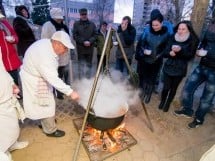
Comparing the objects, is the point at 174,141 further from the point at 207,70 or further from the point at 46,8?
the point at 46,8

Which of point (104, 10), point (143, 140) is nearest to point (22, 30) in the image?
point (143, 140)

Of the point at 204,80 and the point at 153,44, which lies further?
the point at 153,44

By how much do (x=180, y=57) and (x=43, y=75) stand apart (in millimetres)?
2452

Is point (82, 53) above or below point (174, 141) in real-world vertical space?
above

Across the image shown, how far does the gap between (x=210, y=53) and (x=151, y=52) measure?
113 cm

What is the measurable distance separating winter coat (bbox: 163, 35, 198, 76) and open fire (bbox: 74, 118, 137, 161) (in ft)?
4.81

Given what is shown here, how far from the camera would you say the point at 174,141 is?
135 inches

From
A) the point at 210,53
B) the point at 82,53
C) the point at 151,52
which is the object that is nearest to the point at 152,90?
the point at 151,52

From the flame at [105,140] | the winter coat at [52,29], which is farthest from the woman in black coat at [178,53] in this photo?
the winter coat at [52,29]

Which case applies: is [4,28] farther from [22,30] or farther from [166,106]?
[166,106]

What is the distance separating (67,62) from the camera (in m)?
4.25

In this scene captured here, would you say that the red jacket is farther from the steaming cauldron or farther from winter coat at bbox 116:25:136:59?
winter coat at bbox 116:25:136:59

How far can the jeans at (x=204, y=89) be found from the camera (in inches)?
134

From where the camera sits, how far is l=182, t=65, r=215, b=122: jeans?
11.1 ft
